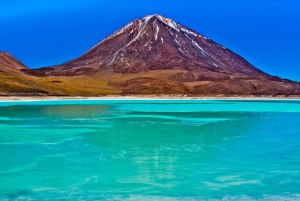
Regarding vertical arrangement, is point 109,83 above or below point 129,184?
above

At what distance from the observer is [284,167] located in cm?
1681

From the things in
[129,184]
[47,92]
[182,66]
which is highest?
[182,66]

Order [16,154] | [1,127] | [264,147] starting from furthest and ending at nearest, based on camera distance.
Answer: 1. [1,127]
2. [264,147]
3. [16,154]

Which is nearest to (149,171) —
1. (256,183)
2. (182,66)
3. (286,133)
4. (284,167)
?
(256,183)

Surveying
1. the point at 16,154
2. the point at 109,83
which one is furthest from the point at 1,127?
the point at 109,83

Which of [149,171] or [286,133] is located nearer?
[149,171]

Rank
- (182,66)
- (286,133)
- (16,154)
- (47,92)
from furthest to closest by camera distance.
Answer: (182,66) → (47,92) → (286,133) → (16,154)

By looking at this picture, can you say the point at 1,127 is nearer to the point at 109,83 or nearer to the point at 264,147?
the point at 264,147

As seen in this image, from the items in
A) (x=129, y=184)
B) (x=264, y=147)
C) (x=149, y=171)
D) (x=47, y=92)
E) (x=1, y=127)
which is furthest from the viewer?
(x=47, y=92)

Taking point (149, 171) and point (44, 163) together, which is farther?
point (44, 163)

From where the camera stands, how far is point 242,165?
17031mm

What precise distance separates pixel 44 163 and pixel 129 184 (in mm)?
5134

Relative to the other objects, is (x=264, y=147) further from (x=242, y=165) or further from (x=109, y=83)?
(x=109, y=83)

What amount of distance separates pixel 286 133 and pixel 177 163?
47.8 feet
